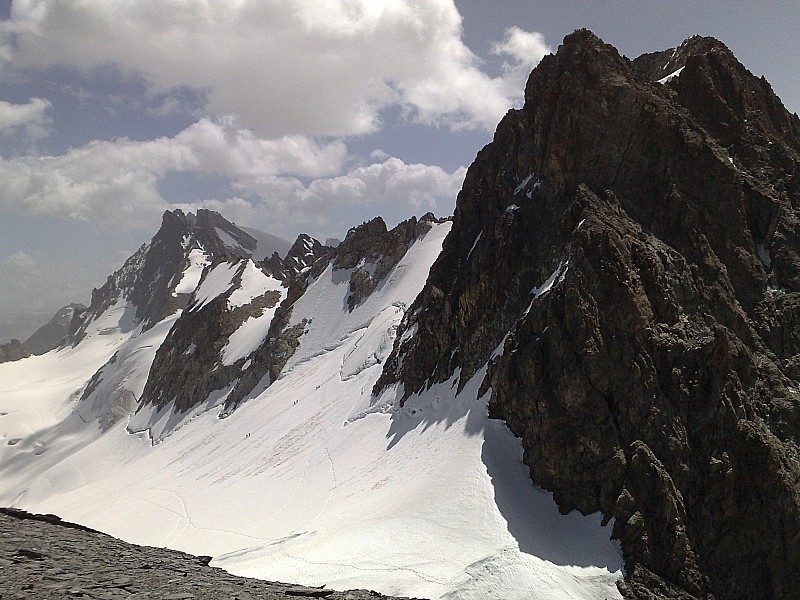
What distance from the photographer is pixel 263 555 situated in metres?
19.5

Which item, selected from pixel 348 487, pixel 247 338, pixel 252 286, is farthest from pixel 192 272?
pixel 348 487

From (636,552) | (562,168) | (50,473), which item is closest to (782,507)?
(636,552)

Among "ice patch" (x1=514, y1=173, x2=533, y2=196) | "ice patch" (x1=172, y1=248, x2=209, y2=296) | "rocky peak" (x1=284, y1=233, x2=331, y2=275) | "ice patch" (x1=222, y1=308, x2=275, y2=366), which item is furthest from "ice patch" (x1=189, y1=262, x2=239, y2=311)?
"ice patch" (x1=514, y1=173, x2=533, y2=196)

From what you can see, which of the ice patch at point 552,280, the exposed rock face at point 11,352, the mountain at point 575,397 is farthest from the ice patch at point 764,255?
the exposed rock face at point 11,352

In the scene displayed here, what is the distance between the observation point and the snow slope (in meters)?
17.1

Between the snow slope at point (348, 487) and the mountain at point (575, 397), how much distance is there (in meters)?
0.13

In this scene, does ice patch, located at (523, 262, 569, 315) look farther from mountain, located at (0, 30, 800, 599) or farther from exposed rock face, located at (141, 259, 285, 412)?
exposed rock face, located at (141, 259, 285, 412)

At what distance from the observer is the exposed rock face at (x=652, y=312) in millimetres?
18703

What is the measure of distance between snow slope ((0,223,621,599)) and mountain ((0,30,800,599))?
13cm

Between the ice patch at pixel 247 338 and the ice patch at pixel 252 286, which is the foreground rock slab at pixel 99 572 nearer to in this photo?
the ice patch at pixel 247 338

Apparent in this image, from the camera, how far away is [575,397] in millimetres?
21000

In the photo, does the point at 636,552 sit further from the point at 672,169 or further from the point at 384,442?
the point at 672,169

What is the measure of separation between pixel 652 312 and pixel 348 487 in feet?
54.5

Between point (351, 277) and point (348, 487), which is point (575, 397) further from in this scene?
point (351, 277)
